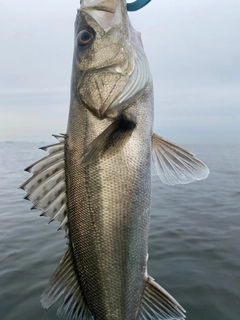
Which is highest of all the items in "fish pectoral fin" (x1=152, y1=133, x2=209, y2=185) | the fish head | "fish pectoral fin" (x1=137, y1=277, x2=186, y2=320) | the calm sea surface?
the fish head

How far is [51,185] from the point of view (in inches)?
82.9

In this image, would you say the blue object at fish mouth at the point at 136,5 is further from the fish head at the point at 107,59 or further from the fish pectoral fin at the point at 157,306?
the fish pectoral fin at the point at 157,306

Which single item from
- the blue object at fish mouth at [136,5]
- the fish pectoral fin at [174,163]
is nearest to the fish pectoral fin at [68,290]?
the fish pectoral fin at [174,163]

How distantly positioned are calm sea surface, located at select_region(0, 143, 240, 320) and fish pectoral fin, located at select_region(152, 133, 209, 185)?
341 centimetres

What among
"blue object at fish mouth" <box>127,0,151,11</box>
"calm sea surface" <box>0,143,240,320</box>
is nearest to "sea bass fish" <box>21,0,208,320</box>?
"blue object at fish mouth" <box>127,0,151,11</box>

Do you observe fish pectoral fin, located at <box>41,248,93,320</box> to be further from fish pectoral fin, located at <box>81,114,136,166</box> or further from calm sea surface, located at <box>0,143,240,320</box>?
calm sea surface, located at <box>0,143,240,320</box>

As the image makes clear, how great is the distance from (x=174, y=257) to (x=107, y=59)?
18.4 ft

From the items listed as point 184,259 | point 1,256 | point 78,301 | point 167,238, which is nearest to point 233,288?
point 184,259

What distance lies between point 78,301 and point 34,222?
831 cm

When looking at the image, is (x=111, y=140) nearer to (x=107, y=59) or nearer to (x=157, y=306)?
(x=107, y=59)

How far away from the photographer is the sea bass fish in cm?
195

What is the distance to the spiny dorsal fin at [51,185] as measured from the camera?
2.09 m

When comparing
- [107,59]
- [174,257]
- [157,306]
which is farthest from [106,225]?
[174,257]

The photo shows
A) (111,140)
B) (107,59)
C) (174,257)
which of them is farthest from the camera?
(174,257)
